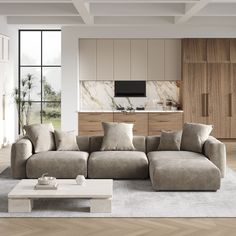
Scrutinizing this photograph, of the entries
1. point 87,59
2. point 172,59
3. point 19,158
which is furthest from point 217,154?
point 87,59

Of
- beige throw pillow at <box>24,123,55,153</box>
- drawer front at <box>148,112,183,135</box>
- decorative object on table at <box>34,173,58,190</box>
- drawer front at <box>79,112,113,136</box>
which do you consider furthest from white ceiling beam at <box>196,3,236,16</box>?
decorative object on table at <box>34,173,58,190</box>

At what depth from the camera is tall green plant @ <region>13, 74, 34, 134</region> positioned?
1303 centimetres

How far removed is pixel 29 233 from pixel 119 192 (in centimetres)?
202

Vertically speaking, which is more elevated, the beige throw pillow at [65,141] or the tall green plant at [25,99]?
the tall green plant at [25,99]

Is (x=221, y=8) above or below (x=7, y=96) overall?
above

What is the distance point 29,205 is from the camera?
19.2ft

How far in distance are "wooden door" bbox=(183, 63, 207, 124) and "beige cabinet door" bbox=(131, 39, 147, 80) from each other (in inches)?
35.2

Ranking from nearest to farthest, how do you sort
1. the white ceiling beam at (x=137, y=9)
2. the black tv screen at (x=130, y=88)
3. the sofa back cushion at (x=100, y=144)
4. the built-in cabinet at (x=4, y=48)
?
the sofa back cushion at (x=100, y=144) → the white ceiling beam at (x=137, y=9) → the built-in cabinet at (x=4, y=48) → the black tv screen at (x=130, y=88)

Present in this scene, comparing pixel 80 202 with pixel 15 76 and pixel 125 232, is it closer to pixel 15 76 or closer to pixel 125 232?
pixel 125 232

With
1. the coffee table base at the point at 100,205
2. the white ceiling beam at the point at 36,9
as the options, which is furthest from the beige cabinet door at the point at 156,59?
the coffee table base at the point at 100,205

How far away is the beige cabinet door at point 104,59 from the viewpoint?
12250 mm

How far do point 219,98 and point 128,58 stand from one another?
2.19 meters

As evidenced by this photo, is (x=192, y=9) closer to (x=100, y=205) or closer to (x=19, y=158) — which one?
(x=19, y=158)

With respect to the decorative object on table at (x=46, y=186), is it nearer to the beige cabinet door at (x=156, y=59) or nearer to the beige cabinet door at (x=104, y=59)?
the beige cabinet door at (x=104, y=59)
